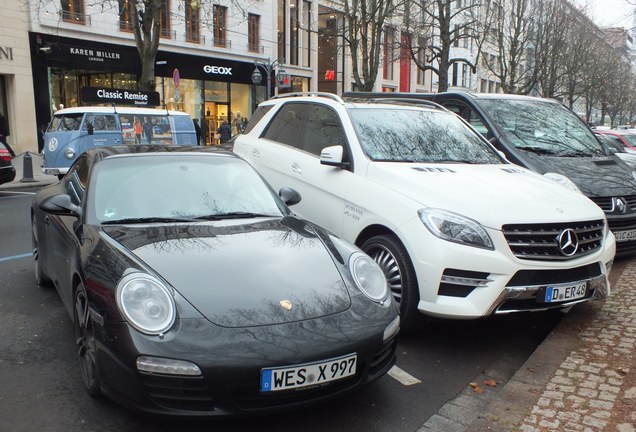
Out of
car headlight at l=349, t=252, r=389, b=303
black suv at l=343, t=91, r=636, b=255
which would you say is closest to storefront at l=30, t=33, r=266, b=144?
black suv at l=343, t=91, r=636, b=255

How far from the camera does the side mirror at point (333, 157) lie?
16.4 feet

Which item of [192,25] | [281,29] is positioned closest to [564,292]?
[192,25]

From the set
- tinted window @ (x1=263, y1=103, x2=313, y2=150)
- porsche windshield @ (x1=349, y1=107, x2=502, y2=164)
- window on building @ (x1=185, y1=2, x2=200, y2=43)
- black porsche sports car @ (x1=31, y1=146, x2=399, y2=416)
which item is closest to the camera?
black porsche sports car @ (x1=31, y1=146, x2=399, y2=416)

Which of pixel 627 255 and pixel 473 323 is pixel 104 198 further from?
pixel 627 255

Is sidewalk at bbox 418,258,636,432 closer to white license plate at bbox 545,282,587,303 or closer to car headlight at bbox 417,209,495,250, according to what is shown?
white license plate at bbox 545,282,587,303

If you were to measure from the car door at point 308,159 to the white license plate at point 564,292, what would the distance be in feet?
5.93

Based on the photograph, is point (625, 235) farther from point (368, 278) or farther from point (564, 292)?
point (368, 278)

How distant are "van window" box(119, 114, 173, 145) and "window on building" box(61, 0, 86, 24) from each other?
9.23 metres

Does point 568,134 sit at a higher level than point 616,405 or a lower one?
higher

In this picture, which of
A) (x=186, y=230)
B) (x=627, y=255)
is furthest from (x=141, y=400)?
(x=627, y=255)

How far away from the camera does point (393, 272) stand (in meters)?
4.30

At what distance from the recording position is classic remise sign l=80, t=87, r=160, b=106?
17.1 m

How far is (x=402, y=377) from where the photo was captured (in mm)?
3754

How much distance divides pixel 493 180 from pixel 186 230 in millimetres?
2514
